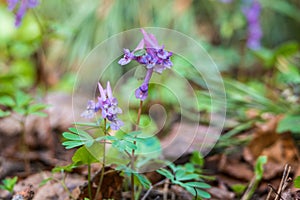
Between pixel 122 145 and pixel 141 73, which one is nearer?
pixel 122 145

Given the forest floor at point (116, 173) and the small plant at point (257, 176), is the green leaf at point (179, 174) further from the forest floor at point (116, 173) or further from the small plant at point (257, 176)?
the small plant at point (257, 176)

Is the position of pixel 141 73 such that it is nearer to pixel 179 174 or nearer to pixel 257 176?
pixel 179 174

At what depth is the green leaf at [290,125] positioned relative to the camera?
141 cm

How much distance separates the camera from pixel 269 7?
3.25 metres

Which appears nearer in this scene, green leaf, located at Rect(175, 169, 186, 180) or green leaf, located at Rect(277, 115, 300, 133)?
green leaf, located at Rect(175, 169, 186, 180)

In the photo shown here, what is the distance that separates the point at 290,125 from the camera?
143cm

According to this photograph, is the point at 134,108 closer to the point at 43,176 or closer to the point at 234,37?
the point at 43,176

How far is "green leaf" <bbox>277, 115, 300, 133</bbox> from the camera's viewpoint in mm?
1409

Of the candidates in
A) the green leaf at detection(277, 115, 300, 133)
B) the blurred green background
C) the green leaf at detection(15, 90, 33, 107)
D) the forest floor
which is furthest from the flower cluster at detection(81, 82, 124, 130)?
the blurred green background

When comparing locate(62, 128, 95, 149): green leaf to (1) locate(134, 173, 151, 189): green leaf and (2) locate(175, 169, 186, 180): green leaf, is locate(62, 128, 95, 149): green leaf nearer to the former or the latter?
(1) locate(134, 173, 151, 189): green leaf

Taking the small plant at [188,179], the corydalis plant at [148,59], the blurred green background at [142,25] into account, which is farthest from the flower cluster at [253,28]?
the corydalis plant at [148,59]

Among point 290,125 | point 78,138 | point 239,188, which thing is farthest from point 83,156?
point 290,125

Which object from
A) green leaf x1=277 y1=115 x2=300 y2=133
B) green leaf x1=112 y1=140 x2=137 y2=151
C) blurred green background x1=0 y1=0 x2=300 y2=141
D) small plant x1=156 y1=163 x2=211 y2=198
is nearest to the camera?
green leaf x1=112 y1=140 x2=137 y2=151

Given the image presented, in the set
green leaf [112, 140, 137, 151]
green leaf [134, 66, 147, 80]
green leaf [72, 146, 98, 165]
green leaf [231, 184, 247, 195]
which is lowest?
green leaf [231, 184, 247, 195]
